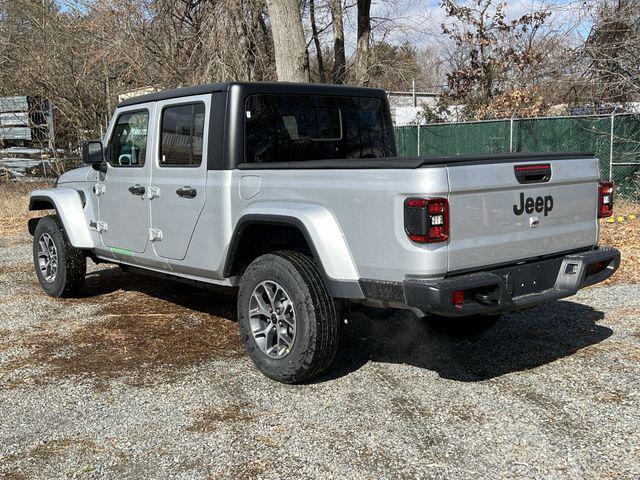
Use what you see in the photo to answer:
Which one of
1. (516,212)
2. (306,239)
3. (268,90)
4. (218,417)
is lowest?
(218,417)

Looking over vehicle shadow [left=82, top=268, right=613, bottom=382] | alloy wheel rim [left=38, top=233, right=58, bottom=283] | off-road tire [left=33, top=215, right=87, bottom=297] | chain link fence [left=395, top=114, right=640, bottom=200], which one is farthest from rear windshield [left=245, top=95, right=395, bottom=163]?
chain link fence [left=395, top=114, right=640, bottom=200]

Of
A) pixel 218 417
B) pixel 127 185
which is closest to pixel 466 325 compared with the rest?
pixel 218 417

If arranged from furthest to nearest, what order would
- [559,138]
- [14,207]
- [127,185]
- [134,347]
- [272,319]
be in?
[14,207] < [559,138] < [127,185] < [134,347] < [272,319]

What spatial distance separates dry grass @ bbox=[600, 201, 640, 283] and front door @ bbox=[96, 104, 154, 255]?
15.9 feet

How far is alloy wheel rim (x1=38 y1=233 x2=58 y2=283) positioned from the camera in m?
6.88

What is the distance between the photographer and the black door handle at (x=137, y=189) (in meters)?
5.55

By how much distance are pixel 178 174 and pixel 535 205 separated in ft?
8.58

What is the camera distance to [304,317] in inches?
164

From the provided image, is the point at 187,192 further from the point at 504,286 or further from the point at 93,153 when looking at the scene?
the point at 504,286

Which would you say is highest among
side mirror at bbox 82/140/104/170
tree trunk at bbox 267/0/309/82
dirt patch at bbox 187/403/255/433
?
tree trunk at bbox 267/0/309/82

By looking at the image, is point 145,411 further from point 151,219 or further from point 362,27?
point 362,27

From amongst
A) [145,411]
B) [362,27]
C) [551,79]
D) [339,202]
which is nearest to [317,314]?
[339,202]

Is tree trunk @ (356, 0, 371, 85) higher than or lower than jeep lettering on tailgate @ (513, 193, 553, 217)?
higher

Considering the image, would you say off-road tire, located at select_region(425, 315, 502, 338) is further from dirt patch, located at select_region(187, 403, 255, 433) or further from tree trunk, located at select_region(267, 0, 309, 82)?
tree trunk, located at select_region(267, 0, 309, 82)
